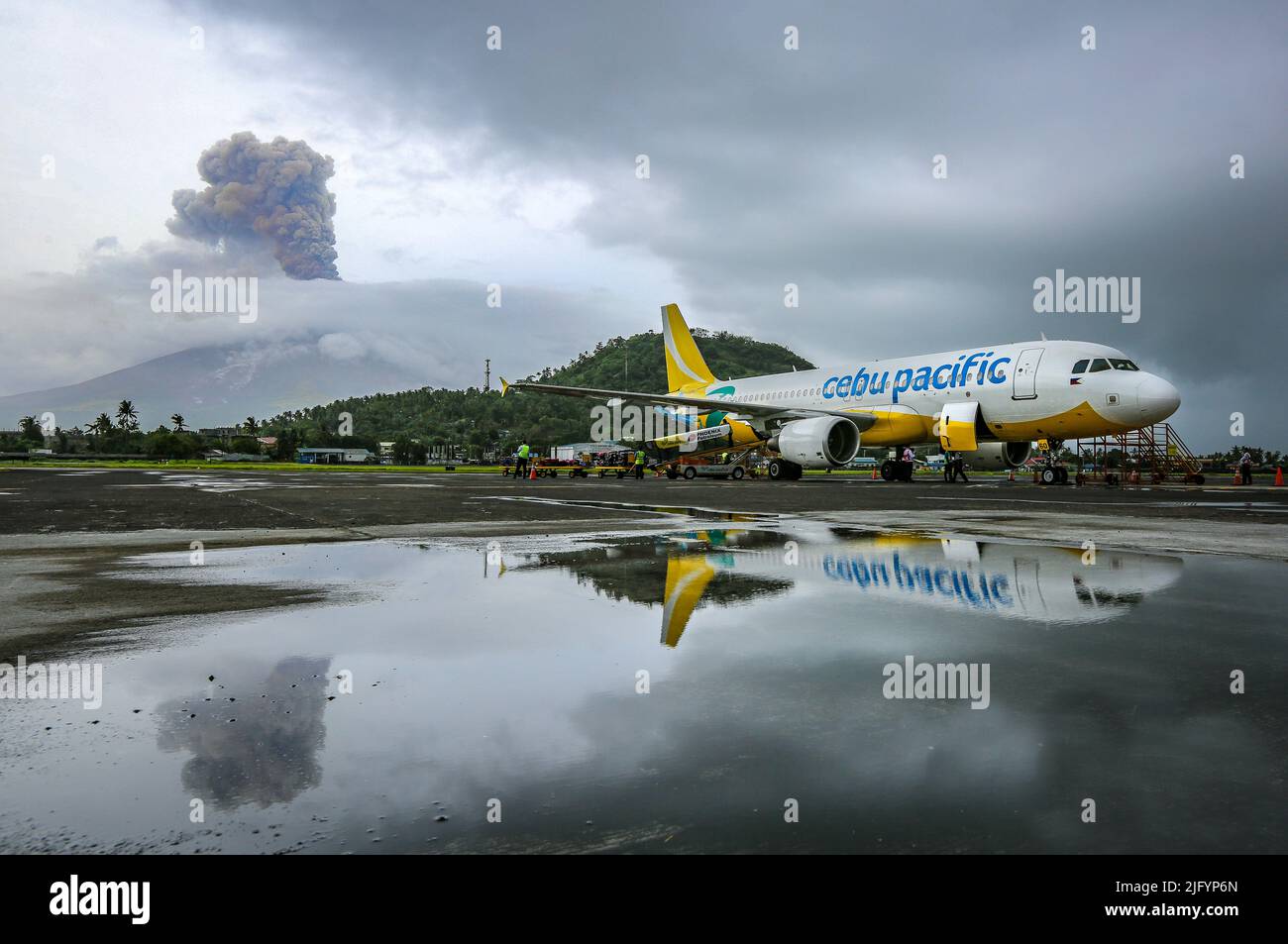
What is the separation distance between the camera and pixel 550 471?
43.0m

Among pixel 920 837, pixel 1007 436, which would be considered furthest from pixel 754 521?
pixel 1007 436

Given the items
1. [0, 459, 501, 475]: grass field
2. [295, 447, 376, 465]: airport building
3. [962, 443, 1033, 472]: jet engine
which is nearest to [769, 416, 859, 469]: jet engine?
[962, 443, 1033, 472]: jet engine

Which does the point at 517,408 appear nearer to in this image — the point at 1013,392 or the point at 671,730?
the point at 1013,392

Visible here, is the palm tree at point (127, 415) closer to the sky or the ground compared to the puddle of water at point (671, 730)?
closer to the sky

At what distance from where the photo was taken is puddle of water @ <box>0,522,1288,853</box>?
1734 mm

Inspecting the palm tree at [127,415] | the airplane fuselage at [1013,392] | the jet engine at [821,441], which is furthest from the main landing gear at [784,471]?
the palm tree at [127,415]

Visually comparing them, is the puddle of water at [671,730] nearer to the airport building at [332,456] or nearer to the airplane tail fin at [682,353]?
the airplane tail fin at [682,353]

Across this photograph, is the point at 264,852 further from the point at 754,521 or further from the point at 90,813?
the point at 754,521

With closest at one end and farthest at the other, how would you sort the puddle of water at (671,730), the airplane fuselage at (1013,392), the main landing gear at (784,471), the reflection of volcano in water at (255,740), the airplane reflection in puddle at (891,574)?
the puddle of water at (671,730) < the reflection of volcano in water at (255,740) < the airplane reflection in puddle at (891,574) < the airplane fuselage at (1013,392) < the main landing gear at (784,471)

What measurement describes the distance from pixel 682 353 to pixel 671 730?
39.5 meters

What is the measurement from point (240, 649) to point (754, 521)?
7644mm

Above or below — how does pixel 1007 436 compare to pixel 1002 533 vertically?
above

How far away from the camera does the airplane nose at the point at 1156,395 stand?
20.3 metres

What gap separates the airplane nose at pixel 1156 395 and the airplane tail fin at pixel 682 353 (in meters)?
22.2
